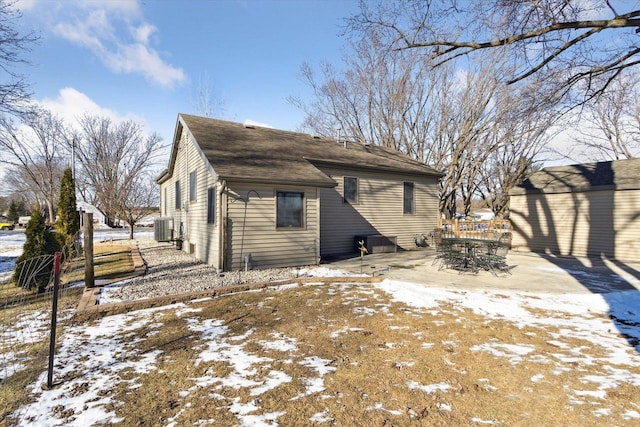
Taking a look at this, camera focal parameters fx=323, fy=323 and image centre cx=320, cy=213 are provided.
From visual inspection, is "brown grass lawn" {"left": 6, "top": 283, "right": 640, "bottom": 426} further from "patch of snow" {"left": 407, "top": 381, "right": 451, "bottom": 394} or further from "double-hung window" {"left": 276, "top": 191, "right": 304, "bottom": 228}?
"double-hung window" {"left": 276, "top": 191, "right": 304, "bottom": 228}

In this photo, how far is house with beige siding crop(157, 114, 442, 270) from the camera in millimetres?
8750

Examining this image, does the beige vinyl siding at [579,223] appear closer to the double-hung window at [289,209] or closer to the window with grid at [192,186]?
the double-hung window at [289,209]

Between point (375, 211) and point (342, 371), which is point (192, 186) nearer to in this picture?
point (375, 211)

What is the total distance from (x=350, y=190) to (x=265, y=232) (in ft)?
15.7

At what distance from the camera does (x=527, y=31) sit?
6938 mm

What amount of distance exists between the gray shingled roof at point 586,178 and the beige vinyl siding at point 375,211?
13.2ft

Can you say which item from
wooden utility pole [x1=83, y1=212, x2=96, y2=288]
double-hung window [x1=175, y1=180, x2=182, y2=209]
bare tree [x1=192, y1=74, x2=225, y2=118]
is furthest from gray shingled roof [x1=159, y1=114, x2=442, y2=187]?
bare tree [x1=192, y1=74, x2=225, y2=118]

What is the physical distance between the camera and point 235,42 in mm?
15375

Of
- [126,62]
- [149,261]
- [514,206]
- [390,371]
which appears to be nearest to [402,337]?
[390,371]

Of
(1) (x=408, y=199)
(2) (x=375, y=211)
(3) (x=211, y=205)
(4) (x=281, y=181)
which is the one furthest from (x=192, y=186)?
(1) (x=408, y=199)

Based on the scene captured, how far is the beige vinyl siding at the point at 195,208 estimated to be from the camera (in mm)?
9484

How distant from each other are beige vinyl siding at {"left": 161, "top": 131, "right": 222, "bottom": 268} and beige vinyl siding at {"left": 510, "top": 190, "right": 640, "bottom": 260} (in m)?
13.1

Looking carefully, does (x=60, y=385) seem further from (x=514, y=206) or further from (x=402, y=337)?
(x=514, y=206)

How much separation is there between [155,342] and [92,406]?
137 cm
